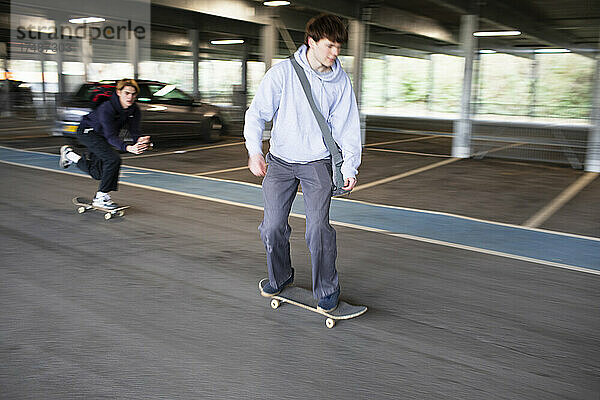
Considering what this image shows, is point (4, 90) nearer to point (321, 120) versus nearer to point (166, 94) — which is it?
point (166, 94)

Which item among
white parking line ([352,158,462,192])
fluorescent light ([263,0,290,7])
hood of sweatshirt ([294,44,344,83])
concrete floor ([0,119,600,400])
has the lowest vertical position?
concrete floor ([0,119,600,400])

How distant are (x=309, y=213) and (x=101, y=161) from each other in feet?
13.2

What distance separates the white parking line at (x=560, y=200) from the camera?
7255 millimetres

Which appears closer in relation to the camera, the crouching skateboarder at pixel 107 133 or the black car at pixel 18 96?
the crouching skateboarder at pixel 107 133

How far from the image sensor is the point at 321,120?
3.74m

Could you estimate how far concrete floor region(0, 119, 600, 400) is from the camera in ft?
10.2

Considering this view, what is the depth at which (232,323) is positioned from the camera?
3.88 meters

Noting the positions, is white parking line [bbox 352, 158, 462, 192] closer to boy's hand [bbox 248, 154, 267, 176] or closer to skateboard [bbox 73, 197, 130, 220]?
skateboard [bbox 73, 197, 130, 220]

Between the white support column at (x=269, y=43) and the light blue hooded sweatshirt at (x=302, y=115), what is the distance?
13.4 m

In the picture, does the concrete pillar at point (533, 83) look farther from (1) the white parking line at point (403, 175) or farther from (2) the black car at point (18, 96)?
(2) the black car at point (18, 96)

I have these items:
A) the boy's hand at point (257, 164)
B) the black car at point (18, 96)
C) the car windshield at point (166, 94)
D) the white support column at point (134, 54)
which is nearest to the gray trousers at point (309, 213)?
the boy's hand at point (257, 164)

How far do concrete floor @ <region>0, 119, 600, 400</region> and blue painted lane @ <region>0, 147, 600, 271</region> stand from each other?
1.25ft

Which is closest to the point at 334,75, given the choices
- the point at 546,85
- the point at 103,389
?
the point at 103,389

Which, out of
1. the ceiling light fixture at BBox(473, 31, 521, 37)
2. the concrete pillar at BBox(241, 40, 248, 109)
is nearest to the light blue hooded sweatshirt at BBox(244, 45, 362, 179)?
the ceiling light fixture at BBox(473, 31, 521, 37)
